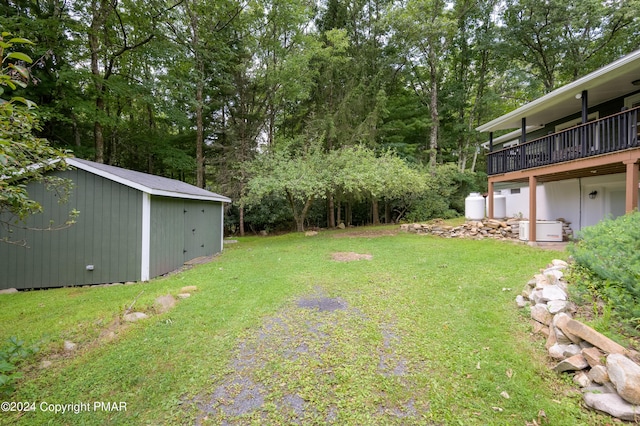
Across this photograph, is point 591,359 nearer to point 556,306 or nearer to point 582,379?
point 582,379

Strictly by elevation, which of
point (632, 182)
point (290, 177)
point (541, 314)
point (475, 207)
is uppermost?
point (290, 177)

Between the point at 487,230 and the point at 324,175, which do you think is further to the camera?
the point at 324,175

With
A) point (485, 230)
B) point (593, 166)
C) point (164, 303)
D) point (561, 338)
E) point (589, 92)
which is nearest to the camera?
point (561, 338)

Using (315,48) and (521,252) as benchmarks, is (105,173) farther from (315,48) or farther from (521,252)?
(315,48)

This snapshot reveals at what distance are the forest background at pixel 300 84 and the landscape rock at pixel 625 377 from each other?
8244mm

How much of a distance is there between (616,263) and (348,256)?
5.33 metres

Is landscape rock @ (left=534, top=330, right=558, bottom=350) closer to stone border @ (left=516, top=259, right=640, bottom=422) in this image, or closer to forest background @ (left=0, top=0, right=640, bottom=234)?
stone border @ (left=516, top=259, right=640, bottom=422)

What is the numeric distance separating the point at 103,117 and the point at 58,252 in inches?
293

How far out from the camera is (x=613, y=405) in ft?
6.26

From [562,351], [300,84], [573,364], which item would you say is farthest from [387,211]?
[573,364]

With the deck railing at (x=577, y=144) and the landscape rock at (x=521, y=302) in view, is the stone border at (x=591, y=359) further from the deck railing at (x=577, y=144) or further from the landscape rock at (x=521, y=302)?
the deck railing at (x=577, y=144)

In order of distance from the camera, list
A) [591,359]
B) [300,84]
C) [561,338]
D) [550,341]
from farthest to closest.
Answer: [300,84] < [550,341] < [561,338] < [591,359]

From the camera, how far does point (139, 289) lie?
5.28 metres

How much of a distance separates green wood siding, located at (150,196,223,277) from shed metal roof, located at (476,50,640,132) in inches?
437
